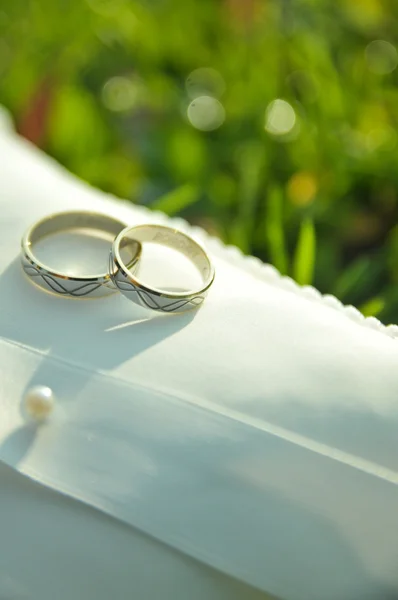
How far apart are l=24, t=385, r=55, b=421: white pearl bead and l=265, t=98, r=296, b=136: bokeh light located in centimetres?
74

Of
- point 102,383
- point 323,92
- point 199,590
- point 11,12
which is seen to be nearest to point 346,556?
point 199,590

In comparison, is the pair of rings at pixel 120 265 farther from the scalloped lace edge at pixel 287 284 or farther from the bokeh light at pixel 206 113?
the bokeh light at pixel 206 113

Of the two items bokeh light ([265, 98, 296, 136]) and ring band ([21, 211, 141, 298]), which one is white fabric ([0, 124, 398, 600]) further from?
bokeh light ([265, 98, 296, 136])

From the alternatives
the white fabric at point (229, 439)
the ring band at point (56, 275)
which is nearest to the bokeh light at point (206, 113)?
the ring band at point (56, 275)

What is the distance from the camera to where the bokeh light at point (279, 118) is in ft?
3.80

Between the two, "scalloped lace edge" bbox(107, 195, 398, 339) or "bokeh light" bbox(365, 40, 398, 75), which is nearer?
"scalloped lace edge" bbox(107, 195, 398, 339)

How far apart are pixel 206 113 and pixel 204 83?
0.09 metres

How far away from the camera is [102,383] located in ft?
1.86

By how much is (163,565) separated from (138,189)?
0.66 meters

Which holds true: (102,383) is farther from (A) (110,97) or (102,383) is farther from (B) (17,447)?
(A) (110,97)

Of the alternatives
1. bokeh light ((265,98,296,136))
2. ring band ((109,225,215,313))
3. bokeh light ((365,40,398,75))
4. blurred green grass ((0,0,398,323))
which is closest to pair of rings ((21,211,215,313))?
ring band ((109,225,215,313))

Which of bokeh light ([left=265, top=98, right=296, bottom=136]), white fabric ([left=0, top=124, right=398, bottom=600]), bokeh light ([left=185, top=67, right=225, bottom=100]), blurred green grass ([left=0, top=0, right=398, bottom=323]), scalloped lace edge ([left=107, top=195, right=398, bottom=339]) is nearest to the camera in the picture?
white fabric ([left=0, top=124, right=398, bottom=600])

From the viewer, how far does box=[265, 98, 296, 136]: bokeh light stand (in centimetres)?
116

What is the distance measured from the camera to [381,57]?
1309mm
